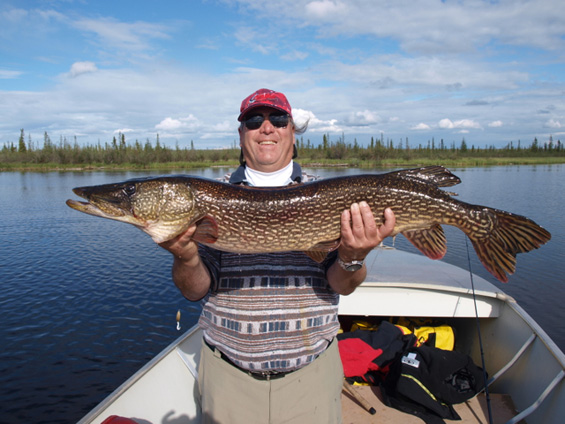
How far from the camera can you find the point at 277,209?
2387mm

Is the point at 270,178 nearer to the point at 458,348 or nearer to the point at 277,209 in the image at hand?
the point at 277,209

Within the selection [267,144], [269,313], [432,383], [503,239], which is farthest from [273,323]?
[432,383]

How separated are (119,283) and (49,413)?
462 centimetres

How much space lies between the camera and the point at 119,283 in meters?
10.2

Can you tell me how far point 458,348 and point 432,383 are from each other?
50.7 inches

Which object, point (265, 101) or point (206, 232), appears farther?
point (265, 101)

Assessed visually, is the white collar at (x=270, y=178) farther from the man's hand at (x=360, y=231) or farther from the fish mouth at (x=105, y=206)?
the fish mouth at (x=105, y=206)

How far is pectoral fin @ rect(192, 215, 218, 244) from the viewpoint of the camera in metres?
2.26

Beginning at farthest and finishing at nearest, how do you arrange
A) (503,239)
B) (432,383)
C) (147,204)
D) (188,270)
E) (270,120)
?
(432,383), (270,120), (503,239), (147,204), (188,270)

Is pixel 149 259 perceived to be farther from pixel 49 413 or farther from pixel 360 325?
pixel 360 325

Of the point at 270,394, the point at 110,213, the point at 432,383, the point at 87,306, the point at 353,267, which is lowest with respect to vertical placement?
the point at 87,306

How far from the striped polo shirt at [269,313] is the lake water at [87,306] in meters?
5.08

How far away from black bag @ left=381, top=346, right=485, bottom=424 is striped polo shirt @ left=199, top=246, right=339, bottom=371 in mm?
2022

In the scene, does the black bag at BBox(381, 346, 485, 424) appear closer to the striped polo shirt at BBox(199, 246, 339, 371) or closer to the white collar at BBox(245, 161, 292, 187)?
the striped polo shirt at BBox(199, 246, 339, 371)
